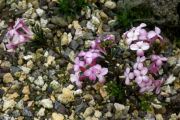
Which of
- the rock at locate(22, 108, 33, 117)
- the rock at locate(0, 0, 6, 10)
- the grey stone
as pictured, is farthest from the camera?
the rock at locate(0, 0, 6, 10)

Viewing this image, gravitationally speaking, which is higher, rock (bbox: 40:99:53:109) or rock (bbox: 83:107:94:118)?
rock (bbox: 40:99:53:109)

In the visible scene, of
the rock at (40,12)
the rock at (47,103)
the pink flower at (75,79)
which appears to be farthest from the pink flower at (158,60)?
the rock at (40,12)

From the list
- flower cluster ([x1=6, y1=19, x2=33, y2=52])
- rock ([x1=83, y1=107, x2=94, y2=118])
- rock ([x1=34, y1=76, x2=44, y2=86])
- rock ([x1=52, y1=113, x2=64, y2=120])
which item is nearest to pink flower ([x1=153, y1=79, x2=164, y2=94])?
rock ([x1=83, y1=107, x2=94, y2=118])

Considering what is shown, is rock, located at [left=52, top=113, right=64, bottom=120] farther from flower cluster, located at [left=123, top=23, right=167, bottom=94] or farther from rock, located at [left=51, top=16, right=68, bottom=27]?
rock, located at [left=51, top=16, right=68, bottom=27]

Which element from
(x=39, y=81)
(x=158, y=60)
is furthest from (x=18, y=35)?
(x=158, y=60)

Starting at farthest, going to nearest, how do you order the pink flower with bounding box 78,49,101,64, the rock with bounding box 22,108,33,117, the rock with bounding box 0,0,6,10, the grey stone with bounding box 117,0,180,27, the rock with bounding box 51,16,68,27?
the rock with bounding box 0,0,6,10 → the rock with bounding box 51,16,68,27 → the grey stone with bounding box 117,0,180,27 → the rock with bounding box 22,108,33,117 → the pink flower with bounding box 78,49,101,64
